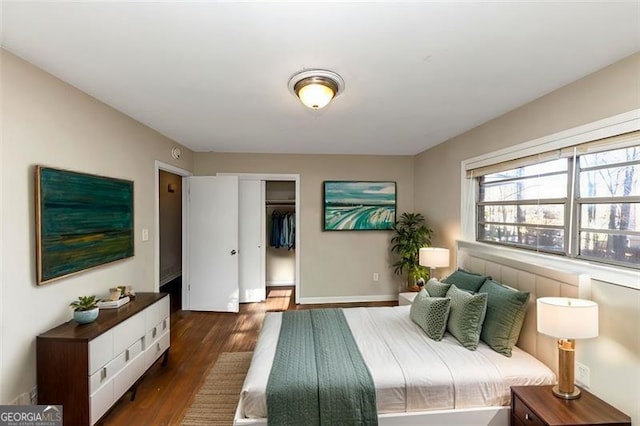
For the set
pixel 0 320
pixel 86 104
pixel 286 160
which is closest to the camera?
pixel 0 320

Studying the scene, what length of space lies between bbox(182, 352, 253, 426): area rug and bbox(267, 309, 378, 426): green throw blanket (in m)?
0.68

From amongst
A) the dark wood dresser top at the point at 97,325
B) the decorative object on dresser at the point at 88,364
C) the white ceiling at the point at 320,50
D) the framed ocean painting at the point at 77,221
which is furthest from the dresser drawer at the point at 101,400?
the white ceiling at the point at 320,50

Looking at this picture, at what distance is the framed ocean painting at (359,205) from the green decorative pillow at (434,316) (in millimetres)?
2195

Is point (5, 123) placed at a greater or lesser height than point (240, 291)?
greater

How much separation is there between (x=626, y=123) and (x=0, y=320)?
371 cm

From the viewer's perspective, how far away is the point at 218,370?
2.69 metres

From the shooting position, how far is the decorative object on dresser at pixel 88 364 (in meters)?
1.75

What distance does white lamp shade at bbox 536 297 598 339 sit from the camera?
1541 mm

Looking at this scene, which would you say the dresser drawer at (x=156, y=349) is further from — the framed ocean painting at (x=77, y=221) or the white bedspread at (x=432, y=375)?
the white bedspread at (x=432, y=375)

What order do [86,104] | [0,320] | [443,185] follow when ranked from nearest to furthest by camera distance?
[0,320] < [86,104] < [443,185]

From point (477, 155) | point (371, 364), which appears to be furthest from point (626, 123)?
point (371, 364)

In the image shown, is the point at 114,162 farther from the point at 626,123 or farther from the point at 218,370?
the point at 626,123

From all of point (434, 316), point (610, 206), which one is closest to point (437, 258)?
point (434, 316)

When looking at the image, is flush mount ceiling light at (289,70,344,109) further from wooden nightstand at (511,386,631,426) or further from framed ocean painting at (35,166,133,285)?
wooden nightstand at (511,386,631,426)
